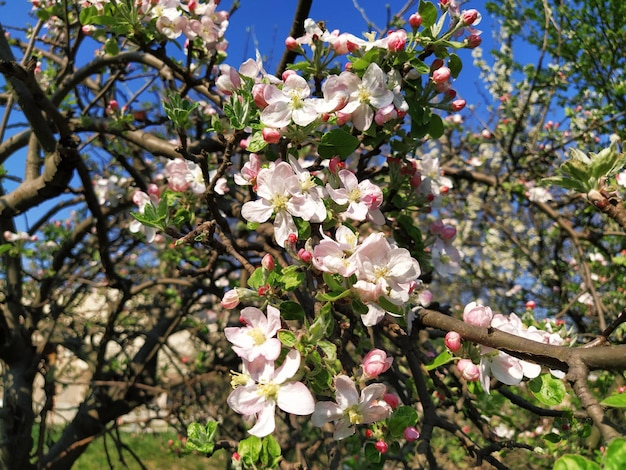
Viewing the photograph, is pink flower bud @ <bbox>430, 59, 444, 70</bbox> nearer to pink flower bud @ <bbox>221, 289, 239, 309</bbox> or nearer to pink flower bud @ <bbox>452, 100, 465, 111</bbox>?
pink flower bud @ <bbox>452, 100, 465, 111</bbox>

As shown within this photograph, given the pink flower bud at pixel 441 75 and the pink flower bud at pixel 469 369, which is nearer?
the pink flower bud at pixel 469 369

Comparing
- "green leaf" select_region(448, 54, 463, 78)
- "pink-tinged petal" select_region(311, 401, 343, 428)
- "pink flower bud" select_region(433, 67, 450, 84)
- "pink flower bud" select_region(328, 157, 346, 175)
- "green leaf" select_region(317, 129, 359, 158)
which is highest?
"green leaf" select_region(448, 54, 463, 78)

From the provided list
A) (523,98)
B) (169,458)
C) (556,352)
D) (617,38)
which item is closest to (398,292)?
(556,352)

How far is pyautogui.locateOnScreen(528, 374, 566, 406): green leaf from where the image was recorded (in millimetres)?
1080

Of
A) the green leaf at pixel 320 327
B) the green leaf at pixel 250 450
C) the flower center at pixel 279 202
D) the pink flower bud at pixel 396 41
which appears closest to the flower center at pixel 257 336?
the green leaf at pixel 320 327

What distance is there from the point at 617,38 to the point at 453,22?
3.94 meters

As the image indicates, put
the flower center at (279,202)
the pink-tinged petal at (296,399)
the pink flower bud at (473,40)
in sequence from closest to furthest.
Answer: the pink-tinged petal at (296,399), the flower center at (279,202), the pink flower bud at (473,40)

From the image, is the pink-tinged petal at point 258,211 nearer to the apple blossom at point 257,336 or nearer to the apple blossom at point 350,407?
the apple blossom at point 257,336

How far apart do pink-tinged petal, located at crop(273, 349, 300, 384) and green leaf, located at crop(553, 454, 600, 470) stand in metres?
0.50

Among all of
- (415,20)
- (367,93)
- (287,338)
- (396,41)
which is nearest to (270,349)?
(287,338)

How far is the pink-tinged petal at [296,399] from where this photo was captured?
998mm

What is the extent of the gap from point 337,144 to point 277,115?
170 millimetres

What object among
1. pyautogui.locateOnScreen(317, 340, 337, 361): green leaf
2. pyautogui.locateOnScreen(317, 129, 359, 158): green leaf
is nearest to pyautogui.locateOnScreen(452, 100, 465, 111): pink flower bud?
pyautogui.locateOnScreen(317, 129, 359, 158): green leaf

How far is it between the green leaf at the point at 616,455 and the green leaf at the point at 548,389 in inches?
16.3
